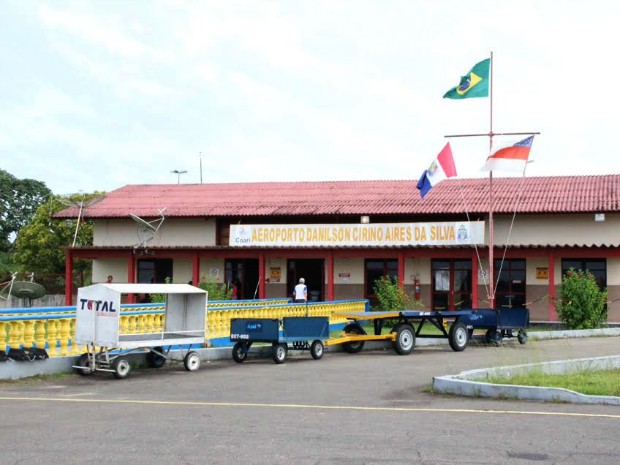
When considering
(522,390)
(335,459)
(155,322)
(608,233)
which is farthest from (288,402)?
(608,233)

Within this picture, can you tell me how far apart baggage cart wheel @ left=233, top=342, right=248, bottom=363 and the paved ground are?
7.74 ft

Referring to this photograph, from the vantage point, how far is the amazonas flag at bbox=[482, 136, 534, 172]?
25.9m

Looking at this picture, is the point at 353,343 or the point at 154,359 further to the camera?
the point at 353,343

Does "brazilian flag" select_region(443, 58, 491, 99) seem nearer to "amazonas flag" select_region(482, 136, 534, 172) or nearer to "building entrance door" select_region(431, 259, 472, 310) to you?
"amazonas flag" select_region(482, 136, 534, 172)

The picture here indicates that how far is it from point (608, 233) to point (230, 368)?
20.5 metres

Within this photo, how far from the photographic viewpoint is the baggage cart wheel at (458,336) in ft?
66.2

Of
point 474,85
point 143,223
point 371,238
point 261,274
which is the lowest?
point 261,274

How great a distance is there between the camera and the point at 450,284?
34719 millimetres

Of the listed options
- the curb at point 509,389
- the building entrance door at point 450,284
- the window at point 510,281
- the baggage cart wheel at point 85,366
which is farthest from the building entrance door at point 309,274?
the curb at point 509,389

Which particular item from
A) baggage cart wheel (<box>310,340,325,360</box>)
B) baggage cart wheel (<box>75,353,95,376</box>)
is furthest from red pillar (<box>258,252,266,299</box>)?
baggage cart wheel (<box>75,353,95,376</box>)

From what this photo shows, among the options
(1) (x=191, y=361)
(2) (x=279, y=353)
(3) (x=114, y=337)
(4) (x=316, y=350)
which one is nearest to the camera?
(3) (x=114, y=337)

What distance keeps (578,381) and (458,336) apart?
771cm

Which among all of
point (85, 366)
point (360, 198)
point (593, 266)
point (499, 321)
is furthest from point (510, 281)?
point (85, 366)

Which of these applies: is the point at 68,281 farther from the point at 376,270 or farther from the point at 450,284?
the point at 450,284
